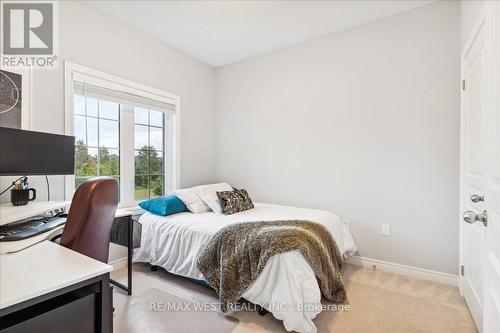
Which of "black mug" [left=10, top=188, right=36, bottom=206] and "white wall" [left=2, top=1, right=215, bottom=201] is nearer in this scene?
"black mug" [left=10, top=188, right=36, bottom=206]

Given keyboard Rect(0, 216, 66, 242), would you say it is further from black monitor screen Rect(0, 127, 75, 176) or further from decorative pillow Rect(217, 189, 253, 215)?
decorative pillow Rect(217, 189, 253, 215)

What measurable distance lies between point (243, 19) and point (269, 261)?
226 cm

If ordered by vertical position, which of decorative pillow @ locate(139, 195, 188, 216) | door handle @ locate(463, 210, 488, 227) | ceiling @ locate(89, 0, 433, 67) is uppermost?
ceiling @ locate(89, 0, 433, 67)

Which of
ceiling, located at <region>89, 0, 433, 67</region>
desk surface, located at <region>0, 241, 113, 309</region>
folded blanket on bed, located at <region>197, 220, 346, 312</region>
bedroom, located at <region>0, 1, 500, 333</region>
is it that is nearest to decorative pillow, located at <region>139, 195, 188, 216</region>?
bedroom, located at <region>0, 1, 500, 333</region>

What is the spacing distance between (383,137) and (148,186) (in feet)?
8.47

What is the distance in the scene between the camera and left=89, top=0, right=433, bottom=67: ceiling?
2311 millimetres

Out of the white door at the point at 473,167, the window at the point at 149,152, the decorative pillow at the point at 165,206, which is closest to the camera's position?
the white door at the point at 473,167

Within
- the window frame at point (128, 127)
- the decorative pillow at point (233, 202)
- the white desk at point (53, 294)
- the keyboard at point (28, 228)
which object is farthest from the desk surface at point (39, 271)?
the decorative pillow at point (233, 202)

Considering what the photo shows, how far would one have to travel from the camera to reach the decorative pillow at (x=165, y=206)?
8.06 ft

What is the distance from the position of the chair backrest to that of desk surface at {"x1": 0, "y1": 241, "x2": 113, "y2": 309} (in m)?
0.08

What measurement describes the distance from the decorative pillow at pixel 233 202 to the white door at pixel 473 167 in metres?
1.81

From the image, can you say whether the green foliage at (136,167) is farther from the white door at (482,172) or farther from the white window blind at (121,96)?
the white door at (482,172)

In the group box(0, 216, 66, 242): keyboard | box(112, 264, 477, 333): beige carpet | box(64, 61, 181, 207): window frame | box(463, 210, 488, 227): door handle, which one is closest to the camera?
box(463, 210, 488, 227): door handle

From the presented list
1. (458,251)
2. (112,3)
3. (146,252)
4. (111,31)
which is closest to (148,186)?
(146,252)
